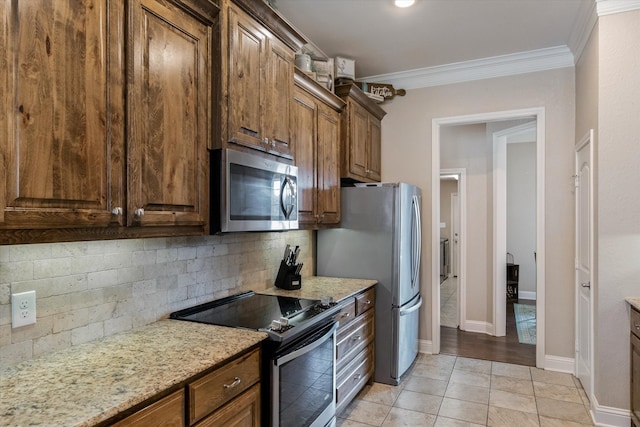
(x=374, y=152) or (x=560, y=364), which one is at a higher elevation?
(x=374, y=152)

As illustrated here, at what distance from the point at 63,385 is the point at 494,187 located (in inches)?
181

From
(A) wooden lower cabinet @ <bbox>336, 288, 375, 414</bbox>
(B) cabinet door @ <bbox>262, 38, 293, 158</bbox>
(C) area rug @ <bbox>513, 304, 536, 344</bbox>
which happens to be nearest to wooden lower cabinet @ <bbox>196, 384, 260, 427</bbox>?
(A) wooden lower cabinet @ <bbox>336, 288, 375, 414</bbox>

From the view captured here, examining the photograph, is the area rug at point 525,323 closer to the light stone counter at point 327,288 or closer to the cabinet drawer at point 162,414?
the light stone counter at point 327,288

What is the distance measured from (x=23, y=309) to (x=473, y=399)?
2.99m

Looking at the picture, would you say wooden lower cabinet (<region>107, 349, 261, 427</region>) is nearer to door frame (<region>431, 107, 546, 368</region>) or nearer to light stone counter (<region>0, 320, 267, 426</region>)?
light stone counter (<region>0, 320, 267, 426</region>)

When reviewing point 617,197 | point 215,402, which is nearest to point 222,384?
point 215,402

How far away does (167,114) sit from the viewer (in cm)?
164

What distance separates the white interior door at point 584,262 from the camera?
290 centimetres

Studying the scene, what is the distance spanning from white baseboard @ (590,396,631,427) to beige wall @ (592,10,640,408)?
0.14 feet

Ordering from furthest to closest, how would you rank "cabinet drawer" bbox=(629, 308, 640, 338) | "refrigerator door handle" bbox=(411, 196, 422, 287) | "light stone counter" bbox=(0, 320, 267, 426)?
"refrigerator door handle" bbox=(411, 196, 422, 287) < "cabinet drawer" bbox=(629, 308, 640, 338) < "light stone counter" bbox=(0, 320, 267, 426)

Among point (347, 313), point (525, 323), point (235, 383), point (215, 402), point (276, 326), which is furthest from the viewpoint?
point (525, 323)

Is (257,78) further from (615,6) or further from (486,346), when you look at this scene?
(486,346)

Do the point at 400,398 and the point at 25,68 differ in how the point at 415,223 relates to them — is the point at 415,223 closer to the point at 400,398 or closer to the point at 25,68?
the point at 400,398

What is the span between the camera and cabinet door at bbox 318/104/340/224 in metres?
3.08
